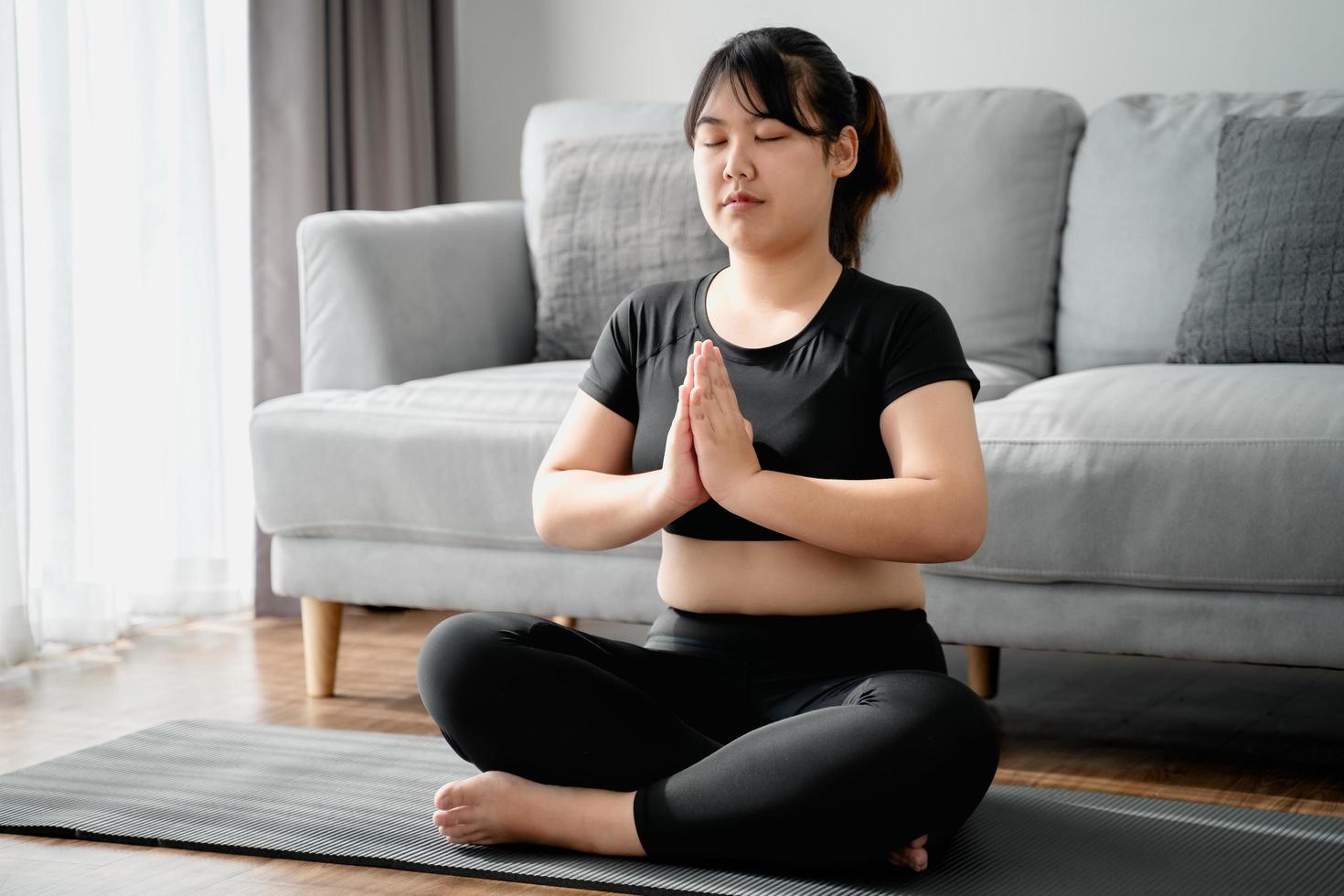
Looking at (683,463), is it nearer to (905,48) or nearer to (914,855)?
(914,855)

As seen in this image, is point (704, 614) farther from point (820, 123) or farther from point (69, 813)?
point (69, 813)

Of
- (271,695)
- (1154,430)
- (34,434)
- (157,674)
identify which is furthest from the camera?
(34,434)

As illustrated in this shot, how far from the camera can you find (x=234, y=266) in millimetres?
2973

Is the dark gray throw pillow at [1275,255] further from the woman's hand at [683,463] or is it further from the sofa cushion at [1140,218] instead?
the woman's hand at [683,463]

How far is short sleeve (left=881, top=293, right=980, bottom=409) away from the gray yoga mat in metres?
0.43

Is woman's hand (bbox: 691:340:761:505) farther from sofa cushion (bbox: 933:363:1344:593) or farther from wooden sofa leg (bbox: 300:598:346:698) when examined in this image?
wooden sofa leg (bbox: 300:598:346:698)

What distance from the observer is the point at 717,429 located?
4.36 ft

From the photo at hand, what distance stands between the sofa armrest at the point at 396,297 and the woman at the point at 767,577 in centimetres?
91

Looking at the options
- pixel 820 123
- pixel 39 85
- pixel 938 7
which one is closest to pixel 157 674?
pixel 39 85

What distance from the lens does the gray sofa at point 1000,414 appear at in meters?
1.70

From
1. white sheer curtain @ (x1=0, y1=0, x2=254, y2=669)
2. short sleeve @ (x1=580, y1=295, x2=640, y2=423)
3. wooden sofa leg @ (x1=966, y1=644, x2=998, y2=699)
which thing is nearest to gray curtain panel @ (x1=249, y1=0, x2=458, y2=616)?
white sheer curtain @ (x1=0, y1=0, x2=254, y2=669)

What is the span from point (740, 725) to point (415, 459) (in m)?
0.81

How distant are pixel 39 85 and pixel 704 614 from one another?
1642mm

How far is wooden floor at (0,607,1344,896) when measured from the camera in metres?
1.45
